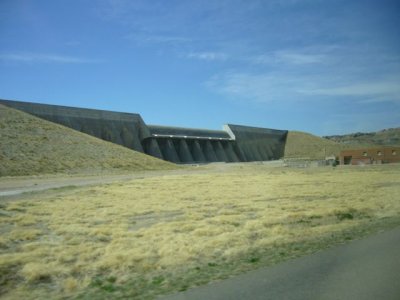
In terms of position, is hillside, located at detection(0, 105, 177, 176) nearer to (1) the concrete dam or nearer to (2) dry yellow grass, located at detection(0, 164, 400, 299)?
(1) the concrete dam

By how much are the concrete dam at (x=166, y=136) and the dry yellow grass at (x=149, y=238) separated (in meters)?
60.0

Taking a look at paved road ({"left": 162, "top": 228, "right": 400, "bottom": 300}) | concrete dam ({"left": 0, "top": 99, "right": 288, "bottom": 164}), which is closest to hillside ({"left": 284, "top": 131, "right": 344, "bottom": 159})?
concrete dam ({"left": 0, "top": 99, "right": 288, "bottom": 164})

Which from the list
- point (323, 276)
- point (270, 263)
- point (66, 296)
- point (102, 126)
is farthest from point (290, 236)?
point (102, 126)

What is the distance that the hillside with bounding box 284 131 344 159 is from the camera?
139 meters

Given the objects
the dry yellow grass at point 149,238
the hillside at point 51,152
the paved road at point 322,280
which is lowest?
the dry yellow grass at point 149,238

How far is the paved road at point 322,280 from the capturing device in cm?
732

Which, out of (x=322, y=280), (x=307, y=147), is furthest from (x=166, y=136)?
(x=322, y=280)

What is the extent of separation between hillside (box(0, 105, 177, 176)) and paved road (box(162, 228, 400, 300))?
48955mm

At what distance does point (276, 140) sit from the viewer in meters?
147

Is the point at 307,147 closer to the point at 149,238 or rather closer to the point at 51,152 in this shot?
the point at 51,152

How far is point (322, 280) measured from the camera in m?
8.16

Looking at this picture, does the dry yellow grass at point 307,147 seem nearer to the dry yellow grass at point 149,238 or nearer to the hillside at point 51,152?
the hillside at point 51,152

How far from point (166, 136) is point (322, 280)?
91.9 meters

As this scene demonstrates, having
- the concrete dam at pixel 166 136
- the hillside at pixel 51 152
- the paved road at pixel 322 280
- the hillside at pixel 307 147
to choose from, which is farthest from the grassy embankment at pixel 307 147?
the paved road at pixel 322 280
